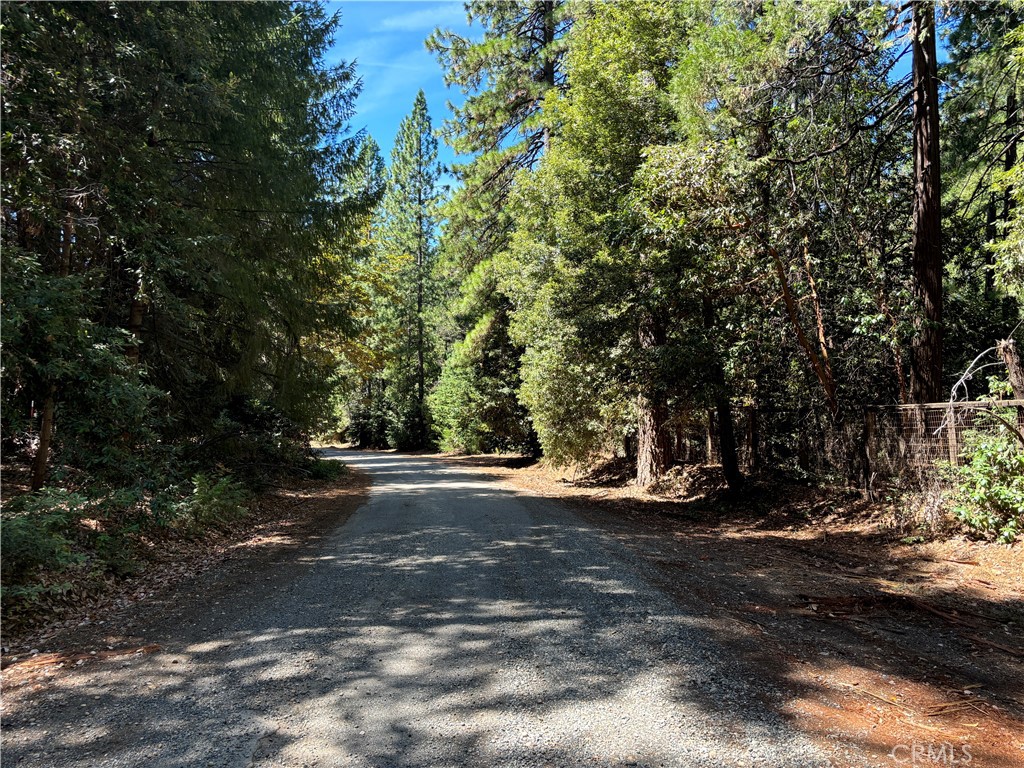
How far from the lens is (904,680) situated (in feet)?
11.8

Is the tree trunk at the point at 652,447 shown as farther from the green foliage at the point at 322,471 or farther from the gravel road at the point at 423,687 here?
the green foliage at the point at 322,471

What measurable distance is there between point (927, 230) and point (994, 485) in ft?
13.5

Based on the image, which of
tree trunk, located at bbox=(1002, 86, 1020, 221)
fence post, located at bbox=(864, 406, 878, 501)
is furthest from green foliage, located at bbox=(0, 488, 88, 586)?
tree trunk, located at bbox=(1002, 86, 1020, 221)

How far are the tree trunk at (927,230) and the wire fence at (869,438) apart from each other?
0.65 m

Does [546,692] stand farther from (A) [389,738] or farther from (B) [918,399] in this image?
(B) [918,399]

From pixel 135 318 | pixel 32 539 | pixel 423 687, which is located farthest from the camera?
pixel 135 318

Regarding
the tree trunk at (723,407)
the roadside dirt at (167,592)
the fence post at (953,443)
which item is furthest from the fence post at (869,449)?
the roadside dirt at (167,592)

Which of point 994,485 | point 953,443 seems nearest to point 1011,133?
point 953,443

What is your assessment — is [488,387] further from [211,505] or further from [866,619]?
[866,619]

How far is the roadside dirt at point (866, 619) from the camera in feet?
9.89

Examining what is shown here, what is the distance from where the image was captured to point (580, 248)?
12.0 metres

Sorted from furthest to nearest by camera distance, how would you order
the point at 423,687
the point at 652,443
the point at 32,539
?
the point at 652,443, the point at 32,539, the point at 423,687

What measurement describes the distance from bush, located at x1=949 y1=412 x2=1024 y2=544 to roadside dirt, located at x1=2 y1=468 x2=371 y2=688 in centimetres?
819

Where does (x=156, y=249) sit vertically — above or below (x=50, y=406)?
above
